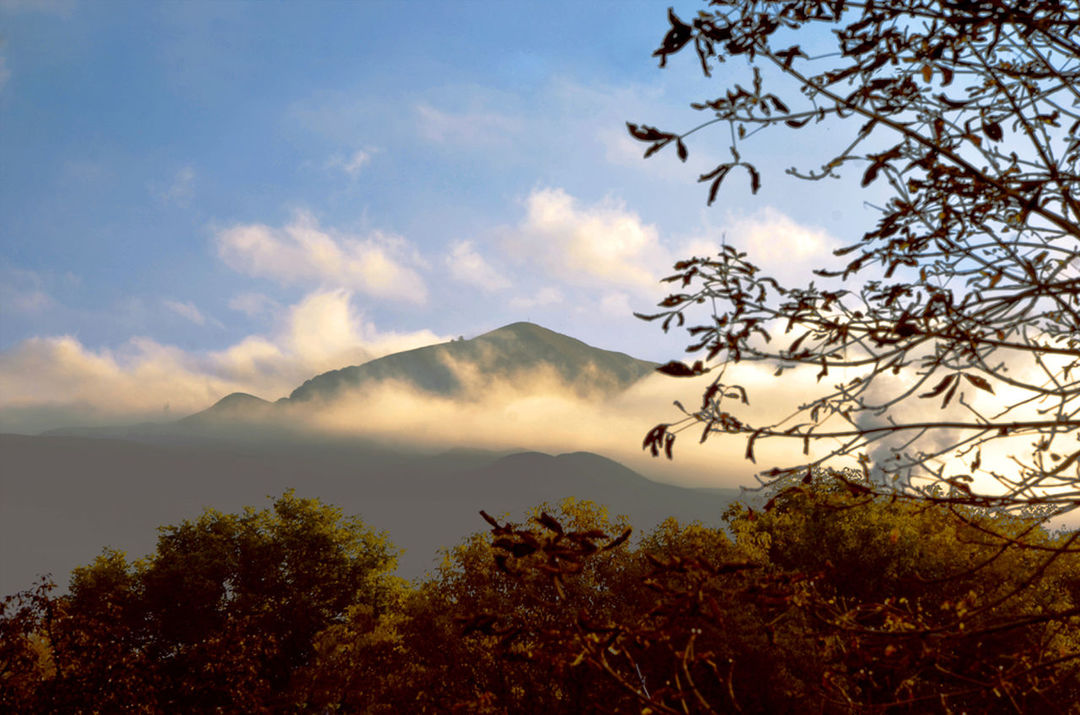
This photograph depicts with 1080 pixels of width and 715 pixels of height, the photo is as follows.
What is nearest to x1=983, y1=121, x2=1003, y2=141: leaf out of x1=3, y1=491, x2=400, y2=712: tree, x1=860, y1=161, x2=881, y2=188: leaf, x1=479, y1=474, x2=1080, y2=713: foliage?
x1=860, y1=161, x2=881, y2=188: leaf

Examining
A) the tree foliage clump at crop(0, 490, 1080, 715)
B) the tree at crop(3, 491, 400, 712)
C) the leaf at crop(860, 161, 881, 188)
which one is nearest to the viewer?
the tree foliage clump at crop(0, 490, 1080, 715)

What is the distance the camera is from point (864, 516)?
27.9 metres

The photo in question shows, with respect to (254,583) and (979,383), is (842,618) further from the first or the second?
(254,583)

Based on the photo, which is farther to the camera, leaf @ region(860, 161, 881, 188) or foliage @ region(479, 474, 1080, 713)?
leaf @ region(860, 161, 881, 188)

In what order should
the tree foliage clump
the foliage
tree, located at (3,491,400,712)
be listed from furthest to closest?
1. tree, located at (3,491,400,712)
2. the tree foliage clump
3. the foliage

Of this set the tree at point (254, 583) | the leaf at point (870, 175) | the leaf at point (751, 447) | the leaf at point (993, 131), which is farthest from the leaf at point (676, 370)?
the tree at point (254, 583)

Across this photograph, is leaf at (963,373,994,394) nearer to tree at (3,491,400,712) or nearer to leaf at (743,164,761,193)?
leaf at (743,164,761,193)

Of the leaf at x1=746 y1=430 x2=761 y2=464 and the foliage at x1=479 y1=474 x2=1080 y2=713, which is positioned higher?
the leaf at x1=746 y1=430 x2=761 y2=464

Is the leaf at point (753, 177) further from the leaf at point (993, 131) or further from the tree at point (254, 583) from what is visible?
the tree at point (254, 583)

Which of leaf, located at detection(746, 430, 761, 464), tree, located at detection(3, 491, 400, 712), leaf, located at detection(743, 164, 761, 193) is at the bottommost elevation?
tree, located at detection(3, 491, 400, 712)

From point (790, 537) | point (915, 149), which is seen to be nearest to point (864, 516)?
point (790, 537)

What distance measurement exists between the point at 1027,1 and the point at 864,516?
88.2 ft

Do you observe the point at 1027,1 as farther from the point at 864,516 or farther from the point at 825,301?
the point at 864,516

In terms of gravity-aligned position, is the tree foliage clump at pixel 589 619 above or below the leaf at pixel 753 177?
below
